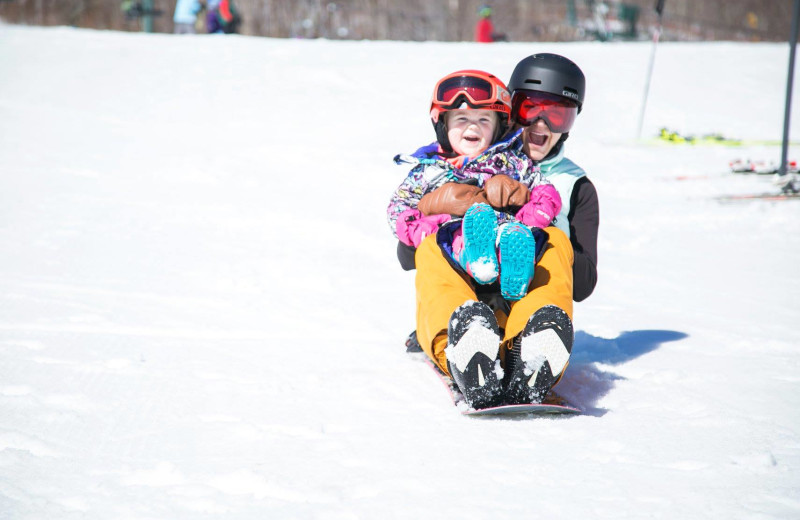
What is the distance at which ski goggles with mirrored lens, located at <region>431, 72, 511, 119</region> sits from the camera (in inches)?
130

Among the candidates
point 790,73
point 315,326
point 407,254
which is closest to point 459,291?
point 407,254

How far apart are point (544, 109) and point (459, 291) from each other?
108cm

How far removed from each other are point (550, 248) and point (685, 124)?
10.0m

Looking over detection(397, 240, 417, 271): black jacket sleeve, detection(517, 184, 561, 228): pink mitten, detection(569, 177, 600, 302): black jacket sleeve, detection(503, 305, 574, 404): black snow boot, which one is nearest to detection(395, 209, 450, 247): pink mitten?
detection(397, 240, 417, 271): black jacket sleeve

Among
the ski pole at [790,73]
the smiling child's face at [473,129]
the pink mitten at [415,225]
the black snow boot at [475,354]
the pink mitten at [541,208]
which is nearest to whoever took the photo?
the black snow boot at [475,354]

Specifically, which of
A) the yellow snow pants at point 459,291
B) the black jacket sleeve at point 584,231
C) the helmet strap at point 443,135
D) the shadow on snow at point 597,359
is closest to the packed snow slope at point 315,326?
the shadow on snow at point 597,359

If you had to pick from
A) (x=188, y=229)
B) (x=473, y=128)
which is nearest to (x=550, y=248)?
(x=473, y=128)

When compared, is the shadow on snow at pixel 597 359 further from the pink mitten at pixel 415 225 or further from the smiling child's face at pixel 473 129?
the smiling child's face at pixel 473 129

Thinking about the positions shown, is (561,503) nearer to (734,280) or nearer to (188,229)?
(734,280)

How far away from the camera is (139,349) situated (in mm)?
3559

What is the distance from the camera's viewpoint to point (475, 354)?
2.60 metres

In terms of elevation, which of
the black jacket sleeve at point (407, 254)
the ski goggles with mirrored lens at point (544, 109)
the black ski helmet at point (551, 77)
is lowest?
the black jacket sleeve at point (407, 254)

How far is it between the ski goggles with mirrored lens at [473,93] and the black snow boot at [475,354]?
1.03 meters

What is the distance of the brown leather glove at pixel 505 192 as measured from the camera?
313 cm
